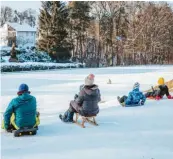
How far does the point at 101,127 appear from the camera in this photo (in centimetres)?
761

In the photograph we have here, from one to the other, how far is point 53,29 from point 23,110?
4574cm

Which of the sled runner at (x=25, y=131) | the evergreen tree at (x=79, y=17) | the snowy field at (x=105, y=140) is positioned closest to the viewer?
the snowy field at (x=105, y=140)

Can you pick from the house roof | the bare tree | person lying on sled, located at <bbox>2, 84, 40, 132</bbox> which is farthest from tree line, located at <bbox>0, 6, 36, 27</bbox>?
person lying on sled, located at <bbox>2, 84, 40, 132</bbox>

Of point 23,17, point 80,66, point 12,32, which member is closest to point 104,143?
point 80,66

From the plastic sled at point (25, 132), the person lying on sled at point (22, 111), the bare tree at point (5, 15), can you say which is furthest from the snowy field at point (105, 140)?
the bare tree at point (5, 15)

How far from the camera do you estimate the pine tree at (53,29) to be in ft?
169

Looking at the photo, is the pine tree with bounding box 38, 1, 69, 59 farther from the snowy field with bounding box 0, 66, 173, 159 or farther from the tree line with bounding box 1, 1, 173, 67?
the snowy field with bounding box 0, 66, 173, 159

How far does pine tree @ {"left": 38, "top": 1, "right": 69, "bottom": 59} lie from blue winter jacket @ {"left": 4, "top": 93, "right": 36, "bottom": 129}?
147ft

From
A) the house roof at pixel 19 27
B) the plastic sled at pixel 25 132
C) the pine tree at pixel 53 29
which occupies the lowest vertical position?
the plastic sled at pixel 25 132

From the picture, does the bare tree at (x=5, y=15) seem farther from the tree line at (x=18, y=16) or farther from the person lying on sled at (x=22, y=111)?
the person lying on sled at (x=22, y=111)

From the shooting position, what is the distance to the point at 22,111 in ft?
22.2

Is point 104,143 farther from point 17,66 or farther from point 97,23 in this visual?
point 97,23

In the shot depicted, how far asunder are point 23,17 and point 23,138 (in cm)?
10300

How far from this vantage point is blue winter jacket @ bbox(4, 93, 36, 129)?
676 cm
